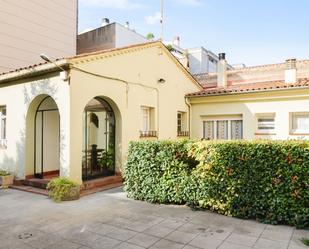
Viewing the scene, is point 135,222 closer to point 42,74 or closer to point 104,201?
point 104,201

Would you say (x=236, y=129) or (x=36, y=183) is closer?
(x=36, y=183)

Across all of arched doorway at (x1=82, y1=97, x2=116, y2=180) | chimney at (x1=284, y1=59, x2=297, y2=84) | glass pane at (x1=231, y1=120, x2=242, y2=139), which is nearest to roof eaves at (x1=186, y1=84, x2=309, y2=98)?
glass pane at (x1=231, y1=120, x2=242, y2=139)

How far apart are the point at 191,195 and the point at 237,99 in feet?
26.4

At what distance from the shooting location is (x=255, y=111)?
13.5 metres

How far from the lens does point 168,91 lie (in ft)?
45.0

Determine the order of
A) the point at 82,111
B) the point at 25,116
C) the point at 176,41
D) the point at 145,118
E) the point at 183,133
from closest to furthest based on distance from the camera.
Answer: the point at 82,111 < the point at 25,116 < the point at 145,118 < the point at 183,133 < the point at 176,41

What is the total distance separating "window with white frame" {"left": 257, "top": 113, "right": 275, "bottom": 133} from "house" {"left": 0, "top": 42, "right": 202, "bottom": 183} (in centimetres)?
444

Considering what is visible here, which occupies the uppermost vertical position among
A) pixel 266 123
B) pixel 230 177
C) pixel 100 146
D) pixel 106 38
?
pixel 106 38

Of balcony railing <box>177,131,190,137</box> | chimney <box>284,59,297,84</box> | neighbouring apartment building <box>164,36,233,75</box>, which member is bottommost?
balcony railing <box>177,131,190,137</box>

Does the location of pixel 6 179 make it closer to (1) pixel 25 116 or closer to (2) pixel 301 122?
(1) pixel 25 116

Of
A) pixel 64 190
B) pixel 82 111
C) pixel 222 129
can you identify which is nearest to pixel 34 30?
pixel 82 111

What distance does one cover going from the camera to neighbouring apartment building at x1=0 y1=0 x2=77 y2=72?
13.7m

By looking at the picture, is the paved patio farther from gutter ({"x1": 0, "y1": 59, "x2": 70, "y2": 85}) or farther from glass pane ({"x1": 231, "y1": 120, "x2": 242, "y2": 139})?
glass pane ({"x1": 231, "y1": 120, "x2": 242, "y2": 139})

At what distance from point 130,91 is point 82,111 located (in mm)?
2658
